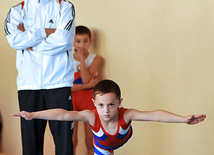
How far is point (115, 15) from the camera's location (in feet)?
12.1

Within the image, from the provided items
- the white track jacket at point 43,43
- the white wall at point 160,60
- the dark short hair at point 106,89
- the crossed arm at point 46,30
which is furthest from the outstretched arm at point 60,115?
the white wall at point 160,60

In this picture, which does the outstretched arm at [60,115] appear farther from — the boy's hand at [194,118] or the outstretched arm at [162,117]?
the boy's hand at [194,118]

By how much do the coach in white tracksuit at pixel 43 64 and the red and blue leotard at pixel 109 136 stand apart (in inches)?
12.5

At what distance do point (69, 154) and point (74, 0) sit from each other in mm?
1864

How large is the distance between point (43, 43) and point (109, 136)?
0.95 m

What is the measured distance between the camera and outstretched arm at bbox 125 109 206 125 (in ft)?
7.44

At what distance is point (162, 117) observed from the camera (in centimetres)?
247

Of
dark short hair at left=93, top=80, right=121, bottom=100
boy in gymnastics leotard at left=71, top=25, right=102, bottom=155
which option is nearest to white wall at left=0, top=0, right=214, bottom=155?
boy in gymnastics leotard at left=71, top=25, right=102, bottom=155

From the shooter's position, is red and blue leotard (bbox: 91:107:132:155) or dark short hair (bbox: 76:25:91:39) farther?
dark short hair (bbox: 76:25:91:39)

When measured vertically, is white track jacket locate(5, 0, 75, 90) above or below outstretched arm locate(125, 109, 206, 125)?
above

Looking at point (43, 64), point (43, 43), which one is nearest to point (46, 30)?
point (43, 43)

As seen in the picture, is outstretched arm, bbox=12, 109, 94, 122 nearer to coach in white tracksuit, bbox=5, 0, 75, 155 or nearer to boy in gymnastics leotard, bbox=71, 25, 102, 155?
coach in white tracksuit, bbox=5, 0, 75, 155

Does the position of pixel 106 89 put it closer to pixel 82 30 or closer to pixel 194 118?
pixel 194 118

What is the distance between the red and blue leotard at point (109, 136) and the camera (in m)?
2.71
